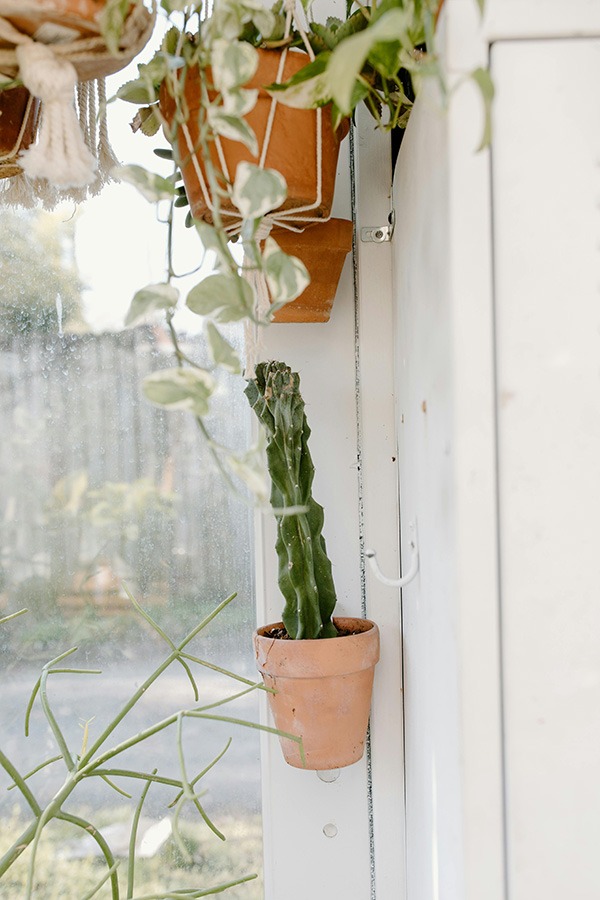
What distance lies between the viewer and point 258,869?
3.64ft

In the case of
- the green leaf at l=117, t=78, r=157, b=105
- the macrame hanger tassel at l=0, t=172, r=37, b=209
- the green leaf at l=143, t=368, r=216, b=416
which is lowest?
the green leaf at l=143, t=368, r=216, b=416

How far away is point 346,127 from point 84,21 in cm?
32

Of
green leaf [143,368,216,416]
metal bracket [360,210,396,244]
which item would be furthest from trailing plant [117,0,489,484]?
metal bracket [360,210,396,244]

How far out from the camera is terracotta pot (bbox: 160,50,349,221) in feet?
2.55

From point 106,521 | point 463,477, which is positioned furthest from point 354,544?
point 463,477

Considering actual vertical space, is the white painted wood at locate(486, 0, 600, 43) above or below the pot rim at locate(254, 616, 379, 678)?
above

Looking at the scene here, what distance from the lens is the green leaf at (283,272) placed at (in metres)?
0.63

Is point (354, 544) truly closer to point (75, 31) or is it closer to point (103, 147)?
point (103, 147)

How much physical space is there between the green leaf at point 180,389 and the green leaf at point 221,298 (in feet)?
0.17

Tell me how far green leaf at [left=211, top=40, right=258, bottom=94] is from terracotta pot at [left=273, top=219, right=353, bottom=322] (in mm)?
304

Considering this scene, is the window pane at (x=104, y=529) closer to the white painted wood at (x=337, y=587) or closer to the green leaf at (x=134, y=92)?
the white painted wood at (x=337, y=587)

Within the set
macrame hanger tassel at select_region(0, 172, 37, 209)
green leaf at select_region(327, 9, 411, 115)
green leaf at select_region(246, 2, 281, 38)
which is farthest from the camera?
macrame hanger tassel at select_region(0, 172, 37, 209)

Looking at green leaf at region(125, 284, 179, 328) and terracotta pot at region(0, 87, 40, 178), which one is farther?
terracotta pot at region(0, 87, 40, 178)

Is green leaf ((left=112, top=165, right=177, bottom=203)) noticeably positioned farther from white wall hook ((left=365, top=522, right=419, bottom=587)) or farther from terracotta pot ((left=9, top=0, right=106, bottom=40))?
white wall hook ((left=365, top=522, right=419, bottom=587))
